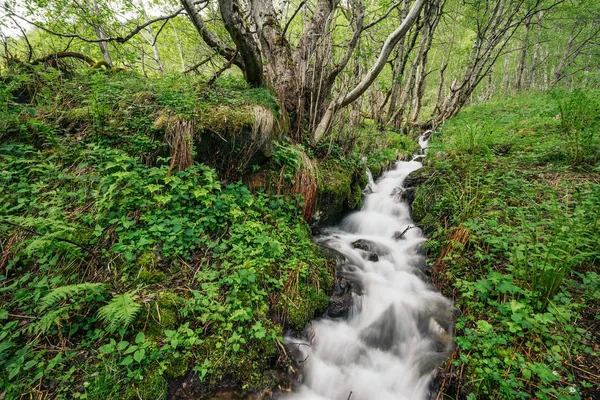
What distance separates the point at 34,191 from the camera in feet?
8.38

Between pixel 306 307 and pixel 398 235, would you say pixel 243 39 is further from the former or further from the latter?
pixel 398 235

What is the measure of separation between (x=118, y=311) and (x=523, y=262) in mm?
3712

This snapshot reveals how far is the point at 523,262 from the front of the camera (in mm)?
2506

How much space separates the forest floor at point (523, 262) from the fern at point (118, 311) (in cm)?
266

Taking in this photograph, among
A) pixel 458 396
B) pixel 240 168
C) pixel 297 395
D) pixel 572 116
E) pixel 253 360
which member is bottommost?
pixel 297 395

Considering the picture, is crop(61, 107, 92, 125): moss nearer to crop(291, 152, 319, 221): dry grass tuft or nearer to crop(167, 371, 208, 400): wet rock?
crop(291, 152, 319, 221): dry grass tuft

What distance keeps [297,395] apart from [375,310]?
1.38m

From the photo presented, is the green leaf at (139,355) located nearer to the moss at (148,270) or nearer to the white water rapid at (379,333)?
the moss at (148,270)

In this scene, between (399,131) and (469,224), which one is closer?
(469,224)

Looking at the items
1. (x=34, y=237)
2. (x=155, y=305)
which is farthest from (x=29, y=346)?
(x=34, y=237)

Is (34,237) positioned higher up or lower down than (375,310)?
higher up

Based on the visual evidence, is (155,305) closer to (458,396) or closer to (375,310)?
(375,310)

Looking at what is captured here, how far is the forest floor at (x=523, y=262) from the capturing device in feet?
6.28

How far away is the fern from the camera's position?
1.82m
